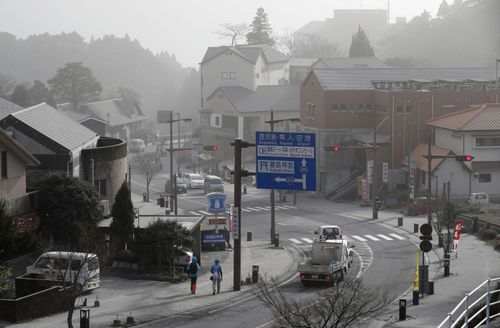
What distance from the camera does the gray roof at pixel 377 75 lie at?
263 ft

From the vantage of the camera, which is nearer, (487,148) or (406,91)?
(487,148)

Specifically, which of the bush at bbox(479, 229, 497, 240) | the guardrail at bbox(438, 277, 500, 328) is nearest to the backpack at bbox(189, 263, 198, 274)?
the guardrail at bbox(438, 277, 500, 328)

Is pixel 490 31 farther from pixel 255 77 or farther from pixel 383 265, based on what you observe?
pixel 383 265

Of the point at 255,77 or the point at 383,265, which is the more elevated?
the point at 255,77

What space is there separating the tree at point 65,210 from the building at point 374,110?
117 ft

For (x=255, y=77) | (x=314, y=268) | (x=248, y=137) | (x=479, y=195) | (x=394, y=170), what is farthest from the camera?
(x=255, y=77)

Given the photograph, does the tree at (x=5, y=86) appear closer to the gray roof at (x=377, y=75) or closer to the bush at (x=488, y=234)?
the gray roof at (x=377, y=75)

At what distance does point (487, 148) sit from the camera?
69.9m

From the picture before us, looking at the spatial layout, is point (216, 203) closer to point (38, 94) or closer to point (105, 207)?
point (105, 207)

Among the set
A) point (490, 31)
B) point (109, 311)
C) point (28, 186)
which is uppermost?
point (490, 31)

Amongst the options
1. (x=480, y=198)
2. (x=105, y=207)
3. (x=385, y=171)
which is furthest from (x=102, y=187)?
(x=480, y=198)

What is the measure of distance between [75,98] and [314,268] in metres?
104

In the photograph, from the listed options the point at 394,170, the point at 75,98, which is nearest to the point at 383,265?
the point at 394,170

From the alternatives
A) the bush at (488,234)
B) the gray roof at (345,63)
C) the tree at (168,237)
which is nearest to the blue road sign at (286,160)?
the tree at (168,237)
